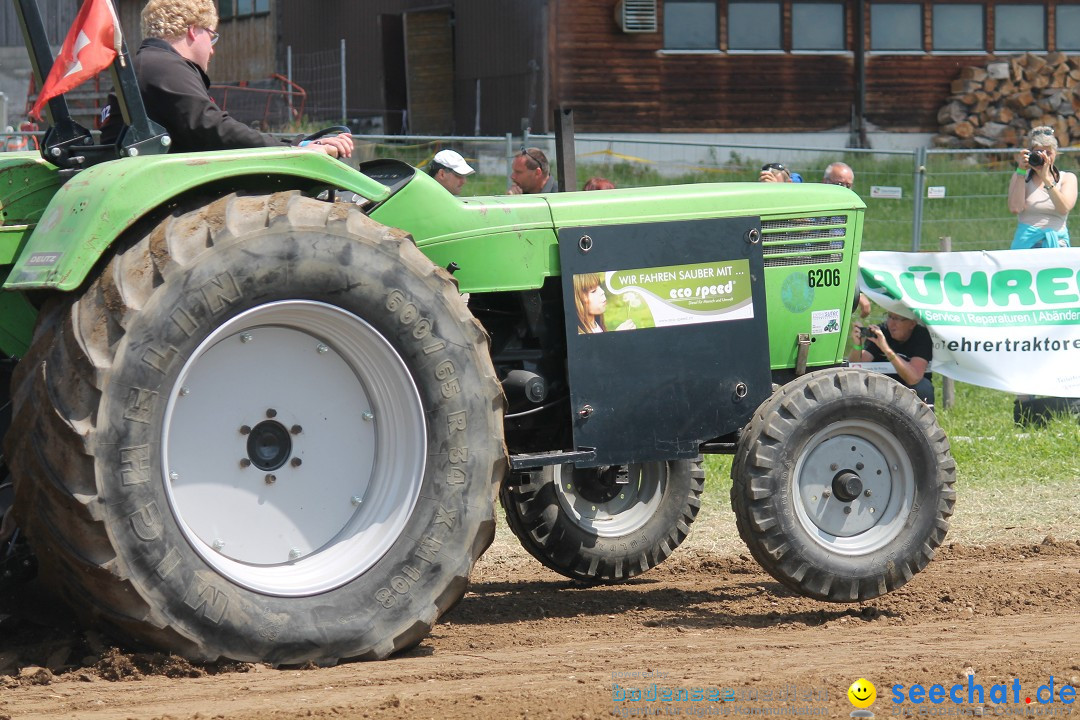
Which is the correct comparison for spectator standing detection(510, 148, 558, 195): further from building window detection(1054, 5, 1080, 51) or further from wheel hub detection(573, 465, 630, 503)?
building window detection(1054, 5, 1080, 51)

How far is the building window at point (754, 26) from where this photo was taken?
86.2ft

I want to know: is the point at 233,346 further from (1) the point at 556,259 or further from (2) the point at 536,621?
(2) the point at 536,621

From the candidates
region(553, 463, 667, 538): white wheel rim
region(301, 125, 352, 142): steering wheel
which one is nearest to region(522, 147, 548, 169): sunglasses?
region(553, 463, 667, 538): white wheel rim

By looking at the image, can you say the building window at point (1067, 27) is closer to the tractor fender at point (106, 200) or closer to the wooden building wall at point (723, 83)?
the wooden building wall at point (723, 83)

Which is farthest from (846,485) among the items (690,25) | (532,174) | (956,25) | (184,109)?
(956,25)

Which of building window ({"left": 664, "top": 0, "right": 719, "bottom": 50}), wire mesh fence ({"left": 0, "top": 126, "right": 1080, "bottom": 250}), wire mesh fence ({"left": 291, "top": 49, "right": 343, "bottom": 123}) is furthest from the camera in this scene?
wire mesh fence ({"left": 291, "top": 49, "right": 343, "bottom": 123})

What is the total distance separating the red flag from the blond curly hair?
416 mm

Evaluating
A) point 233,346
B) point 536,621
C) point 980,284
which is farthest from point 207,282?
point 980,284

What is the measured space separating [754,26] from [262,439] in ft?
76.3

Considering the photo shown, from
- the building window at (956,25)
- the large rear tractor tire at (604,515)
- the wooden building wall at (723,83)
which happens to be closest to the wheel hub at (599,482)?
the large rear tractor tire at (604,515)

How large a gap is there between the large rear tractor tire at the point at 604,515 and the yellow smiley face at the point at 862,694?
222 cm

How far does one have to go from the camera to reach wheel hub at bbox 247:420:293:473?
4539 millimetres

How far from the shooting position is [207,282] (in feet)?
13.8

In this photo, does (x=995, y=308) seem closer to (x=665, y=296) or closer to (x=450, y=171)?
(x=450, y=171)
